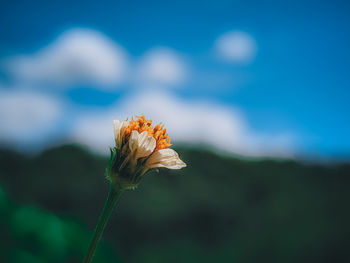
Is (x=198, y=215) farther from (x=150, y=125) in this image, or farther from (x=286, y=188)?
(x=150, y=125)

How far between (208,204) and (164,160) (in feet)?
22.5

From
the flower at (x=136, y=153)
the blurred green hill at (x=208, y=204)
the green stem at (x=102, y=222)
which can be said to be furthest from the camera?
the blurred green hill at (x=208, y=204)

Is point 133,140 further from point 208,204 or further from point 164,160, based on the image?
point 208,204

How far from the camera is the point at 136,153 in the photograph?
133cm

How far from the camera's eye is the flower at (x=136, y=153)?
129 centimetres

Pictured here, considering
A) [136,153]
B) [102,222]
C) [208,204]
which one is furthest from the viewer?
[208,204]

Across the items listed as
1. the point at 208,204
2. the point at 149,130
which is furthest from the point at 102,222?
the point at 208,204

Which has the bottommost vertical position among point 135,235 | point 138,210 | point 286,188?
point 135,235

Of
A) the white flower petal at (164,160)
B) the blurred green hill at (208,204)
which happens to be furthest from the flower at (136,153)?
the blurred green hill at (208,204)

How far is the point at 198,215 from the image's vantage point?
777cm

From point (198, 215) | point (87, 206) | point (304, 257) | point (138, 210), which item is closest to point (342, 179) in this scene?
point (304, 257)

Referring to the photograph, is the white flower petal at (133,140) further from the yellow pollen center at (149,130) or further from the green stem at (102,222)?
the green stem at (102,222)

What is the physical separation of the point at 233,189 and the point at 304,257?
8.32 feet

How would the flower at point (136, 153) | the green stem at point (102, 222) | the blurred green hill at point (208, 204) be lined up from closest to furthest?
1. the green stem at point (102, 222)
2. the flower at point (136, 153)
3. the blurred green hill at point (208, 204)
